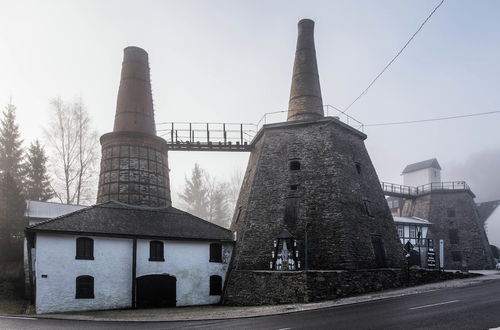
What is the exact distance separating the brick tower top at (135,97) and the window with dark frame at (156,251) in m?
8.27

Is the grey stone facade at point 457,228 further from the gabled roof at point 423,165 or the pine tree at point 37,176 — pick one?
the pine tree at point 37,176

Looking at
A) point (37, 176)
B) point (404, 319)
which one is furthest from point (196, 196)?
point (404, 319)

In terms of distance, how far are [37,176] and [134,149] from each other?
1272 centimetres

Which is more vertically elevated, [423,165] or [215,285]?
[423,165]

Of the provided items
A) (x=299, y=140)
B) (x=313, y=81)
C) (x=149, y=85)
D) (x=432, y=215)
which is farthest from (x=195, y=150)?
(x=432, y=215)

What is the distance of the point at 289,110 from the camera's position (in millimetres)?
28734

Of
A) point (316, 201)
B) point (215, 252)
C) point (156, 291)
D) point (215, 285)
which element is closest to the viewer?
point (156, 291)

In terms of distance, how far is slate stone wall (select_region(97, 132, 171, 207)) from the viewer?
26062 mm

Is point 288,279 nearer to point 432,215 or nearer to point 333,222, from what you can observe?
point 333,222

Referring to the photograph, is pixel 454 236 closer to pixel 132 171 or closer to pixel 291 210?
pixel 291 210

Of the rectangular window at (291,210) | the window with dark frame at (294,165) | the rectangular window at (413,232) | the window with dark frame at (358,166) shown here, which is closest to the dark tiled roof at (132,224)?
the rectangular window at (291,210)

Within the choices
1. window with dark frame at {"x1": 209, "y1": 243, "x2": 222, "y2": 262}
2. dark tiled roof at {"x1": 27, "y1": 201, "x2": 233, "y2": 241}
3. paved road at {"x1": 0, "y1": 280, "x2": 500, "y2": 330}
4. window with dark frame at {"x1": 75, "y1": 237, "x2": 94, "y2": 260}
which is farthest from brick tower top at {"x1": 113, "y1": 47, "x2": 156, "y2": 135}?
paved road at {"x1": 0, "y1": 280, "x2": 500, "y2": 330}

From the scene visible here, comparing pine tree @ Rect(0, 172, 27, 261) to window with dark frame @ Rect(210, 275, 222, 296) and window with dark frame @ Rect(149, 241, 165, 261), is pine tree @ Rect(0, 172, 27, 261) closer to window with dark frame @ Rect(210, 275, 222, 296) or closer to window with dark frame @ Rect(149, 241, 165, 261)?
window with dark frame @ Rect(149, 241, 165, 261)

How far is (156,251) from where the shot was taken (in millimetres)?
22797
